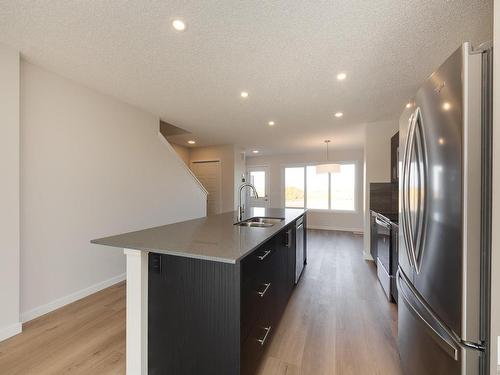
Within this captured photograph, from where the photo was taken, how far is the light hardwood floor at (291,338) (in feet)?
5.00

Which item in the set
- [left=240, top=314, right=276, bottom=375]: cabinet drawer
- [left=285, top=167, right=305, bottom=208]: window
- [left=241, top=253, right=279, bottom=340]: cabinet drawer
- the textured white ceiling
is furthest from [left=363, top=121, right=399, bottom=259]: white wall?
[left=285, top=167, right=305, bottom=208]: window

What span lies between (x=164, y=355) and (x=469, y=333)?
5.05ft

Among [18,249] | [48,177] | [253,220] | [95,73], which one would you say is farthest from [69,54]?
[253,220]

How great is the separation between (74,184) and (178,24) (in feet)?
6.65

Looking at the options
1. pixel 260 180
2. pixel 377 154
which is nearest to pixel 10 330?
pixel 377 154

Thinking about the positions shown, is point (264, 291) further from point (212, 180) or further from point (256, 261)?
point (212, 180)

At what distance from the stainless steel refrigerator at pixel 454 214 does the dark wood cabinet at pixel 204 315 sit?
0.90 meters

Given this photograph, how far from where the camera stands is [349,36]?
1.68m

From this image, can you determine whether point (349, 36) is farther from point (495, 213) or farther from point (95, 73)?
point (95, 73)

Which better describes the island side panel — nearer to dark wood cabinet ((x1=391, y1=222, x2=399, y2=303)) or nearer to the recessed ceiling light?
the recessed ceiling light

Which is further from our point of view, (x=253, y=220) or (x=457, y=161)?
(x=253, y=220)

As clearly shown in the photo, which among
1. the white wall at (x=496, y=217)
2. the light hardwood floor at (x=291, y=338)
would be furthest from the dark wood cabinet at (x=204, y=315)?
the white wall at (x=496, y=217)

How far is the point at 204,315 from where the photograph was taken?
48.7 inches

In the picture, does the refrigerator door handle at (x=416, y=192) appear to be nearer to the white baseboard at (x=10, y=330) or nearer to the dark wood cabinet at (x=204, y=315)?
the dark wood cabinet at (x=204, y=315)
